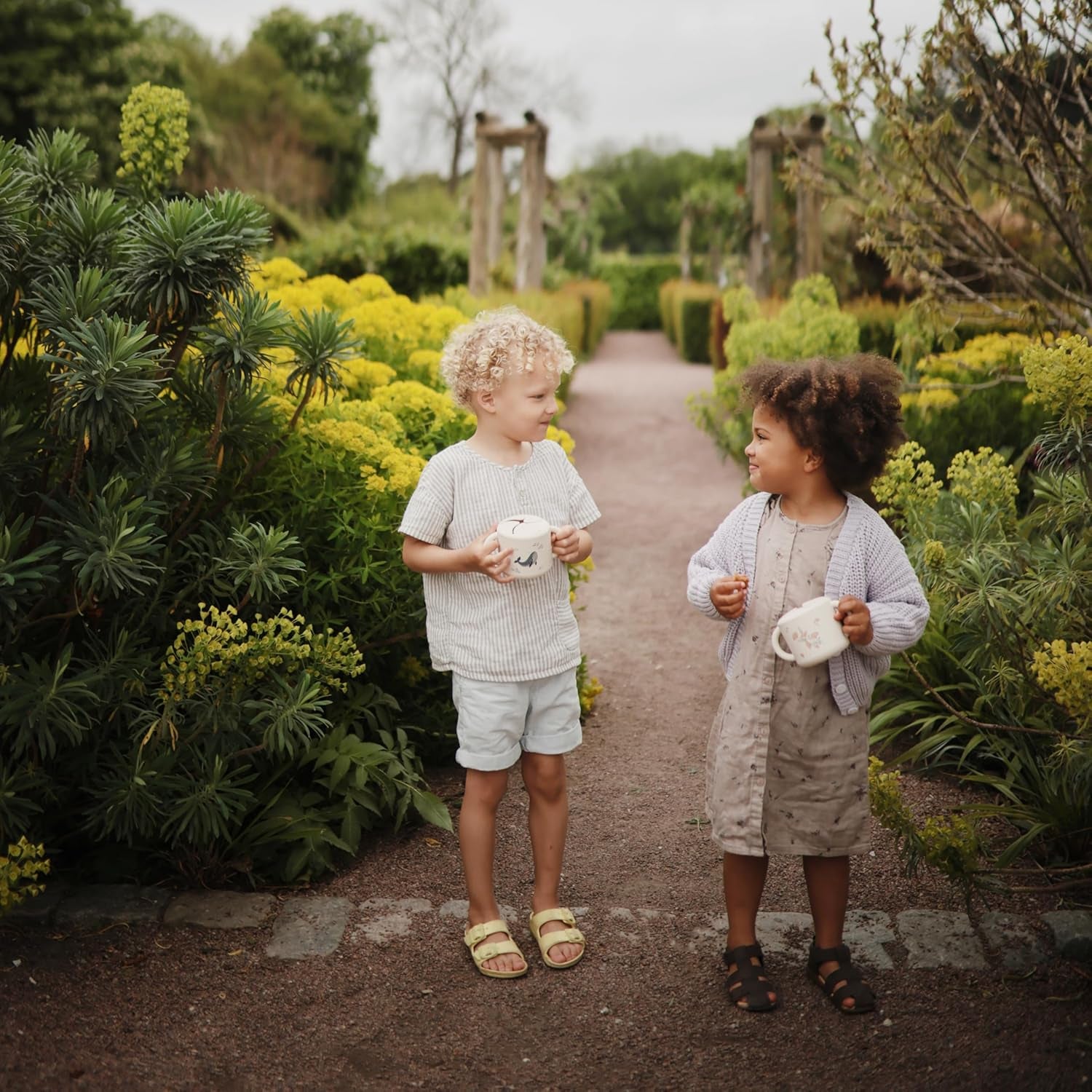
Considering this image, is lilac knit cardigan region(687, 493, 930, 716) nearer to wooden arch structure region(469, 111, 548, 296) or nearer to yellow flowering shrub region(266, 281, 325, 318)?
yellow flowering shrub region(266, 281, 325, 318)

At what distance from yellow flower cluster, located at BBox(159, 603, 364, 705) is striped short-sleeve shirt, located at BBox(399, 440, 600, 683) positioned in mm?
267

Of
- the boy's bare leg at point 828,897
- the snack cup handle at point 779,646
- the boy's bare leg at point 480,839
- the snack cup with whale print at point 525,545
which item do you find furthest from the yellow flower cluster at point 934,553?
the boy's bare leg at point 480,839

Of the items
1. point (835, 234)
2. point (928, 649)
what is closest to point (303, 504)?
point (928, 649)

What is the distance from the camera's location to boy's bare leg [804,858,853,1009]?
8.87 feet

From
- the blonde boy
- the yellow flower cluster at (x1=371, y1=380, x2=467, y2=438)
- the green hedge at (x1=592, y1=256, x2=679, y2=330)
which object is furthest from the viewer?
the green hedge at (x1=592, y1=256, x2=679, y2=330)

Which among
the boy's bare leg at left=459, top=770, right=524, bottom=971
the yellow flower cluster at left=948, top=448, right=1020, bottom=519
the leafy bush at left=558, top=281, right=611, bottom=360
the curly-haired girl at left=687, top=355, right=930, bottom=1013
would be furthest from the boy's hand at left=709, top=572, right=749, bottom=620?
the leafy bush at left=558, top=281, right=611, bottom=360

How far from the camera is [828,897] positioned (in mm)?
2723

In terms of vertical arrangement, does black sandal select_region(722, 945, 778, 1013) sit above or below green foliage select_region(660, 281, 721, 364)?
below

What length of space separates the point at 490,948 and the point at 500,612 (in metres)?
0.82

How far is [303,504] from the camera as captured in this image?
3.44m

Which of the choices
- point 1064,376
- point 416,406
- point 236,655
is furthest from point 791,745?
point 416,406

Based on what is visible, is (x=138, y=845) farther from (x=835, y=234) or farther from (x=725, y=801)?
(x=835, y=234)

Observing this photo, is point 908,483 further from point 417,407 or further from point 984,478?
point 417,407

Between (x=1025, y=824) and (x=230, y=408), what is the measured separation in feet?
8.57
